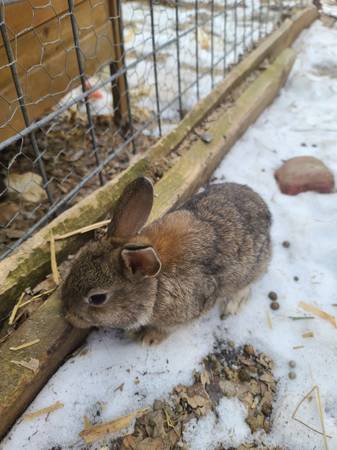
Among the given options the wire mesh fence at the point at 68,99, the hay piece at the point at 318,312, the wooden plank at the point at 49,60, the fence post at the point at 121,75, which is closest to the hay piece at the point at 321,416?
the hay piece at the point at 318,312

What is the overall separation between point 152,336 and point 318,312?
3.19 ft

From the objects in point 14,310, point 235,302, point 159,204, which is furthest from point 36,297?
point 235,302

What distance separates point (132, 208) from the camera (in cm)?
206

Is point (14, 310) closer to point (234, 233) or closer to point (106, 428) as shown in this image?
point (106, 428)

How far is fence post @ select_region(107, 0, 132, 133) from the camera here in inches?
128

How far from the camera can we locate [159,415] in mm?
2016

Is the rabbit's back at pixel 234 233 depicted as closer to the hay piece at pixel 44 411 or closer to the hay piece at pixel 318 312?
the hay piece at pixel 318 312

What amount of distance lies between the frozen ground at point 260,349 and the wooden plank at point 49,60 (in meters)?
1.44

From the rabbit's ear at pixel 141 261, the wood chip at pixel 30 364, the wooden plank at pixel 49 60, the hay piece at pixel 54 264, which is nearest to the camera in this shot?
the rabbit's ear at pixel 141 261

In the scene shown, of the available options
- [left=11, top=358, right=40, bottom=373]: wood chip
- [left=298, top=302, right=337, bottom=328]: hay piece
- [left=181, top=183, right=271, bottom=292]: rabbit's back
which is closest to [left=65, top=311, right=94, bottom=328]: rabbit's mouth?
[left=11, top=358, right=40, bottom=373]: wood chip

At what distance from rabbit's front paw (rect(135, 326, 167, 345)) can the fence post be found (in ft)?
5.46

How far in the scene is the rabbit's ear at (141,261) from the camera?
1.83 meters

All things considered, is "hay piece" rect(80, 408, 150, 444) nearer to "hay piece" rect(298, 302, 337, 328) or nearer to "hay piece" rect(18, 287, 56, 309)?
"hay piece" rect(18, 287, 56, 309)

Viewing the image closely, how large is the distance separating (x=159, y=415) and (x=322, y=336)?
100cm
